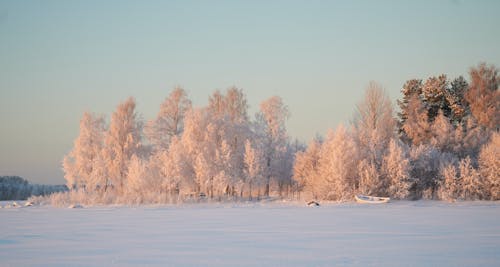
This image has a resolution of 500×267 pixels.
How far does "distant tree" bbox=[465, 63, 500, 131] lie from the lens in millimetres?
43344

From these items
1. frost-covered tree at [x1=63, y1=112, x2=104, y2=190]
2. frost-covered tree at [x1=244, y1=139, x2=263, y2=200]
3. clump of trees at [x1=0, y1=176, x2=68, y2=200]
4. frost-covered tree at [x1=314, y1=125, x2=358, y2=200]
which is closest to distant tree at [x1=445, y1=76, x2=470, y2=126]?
frost-covered tree at [x1=314, y1=125, x2=358, y2=200]

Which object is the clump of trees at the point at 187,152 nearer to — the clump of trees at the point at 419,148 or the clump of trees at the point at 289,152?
the clump of trees at the point at 289,152

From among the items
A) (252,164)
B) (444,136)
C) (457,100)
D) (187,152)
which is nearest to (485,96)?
(457,100)

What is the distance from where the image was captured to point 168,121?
151 feet

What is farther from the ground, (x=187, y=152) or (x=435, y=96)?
(x=435, y=96)

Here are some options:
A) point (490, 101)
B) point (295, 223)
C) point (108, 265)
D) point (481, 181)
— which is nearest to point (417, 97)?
point (490, 101)

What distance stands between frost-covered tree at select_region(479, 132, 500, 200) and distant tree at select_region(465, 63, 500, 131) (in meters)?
5.44

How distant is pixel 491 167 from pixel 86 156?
34.5 metres

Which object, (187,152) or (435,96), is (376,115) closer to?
(435,96)

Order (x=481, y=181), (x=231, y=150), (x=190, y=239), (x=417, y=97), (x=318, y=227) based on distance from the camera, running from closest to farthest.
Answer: (x=190, y=239) < (x=318, y=227) < (x=481, y=181) < (x=231, y=150) < (x=417, y=97)

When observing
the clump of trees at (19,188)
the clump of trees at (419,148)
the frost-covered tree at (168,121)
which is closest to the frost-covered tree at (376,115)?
the clump of trees at (419,148)

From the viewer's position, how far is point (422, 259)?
35.0 feet

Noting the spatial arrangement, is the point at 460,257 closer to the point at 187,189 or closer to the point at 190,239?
the point at 190,239

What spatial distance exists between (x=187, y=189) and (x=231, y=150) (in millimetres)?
5066
